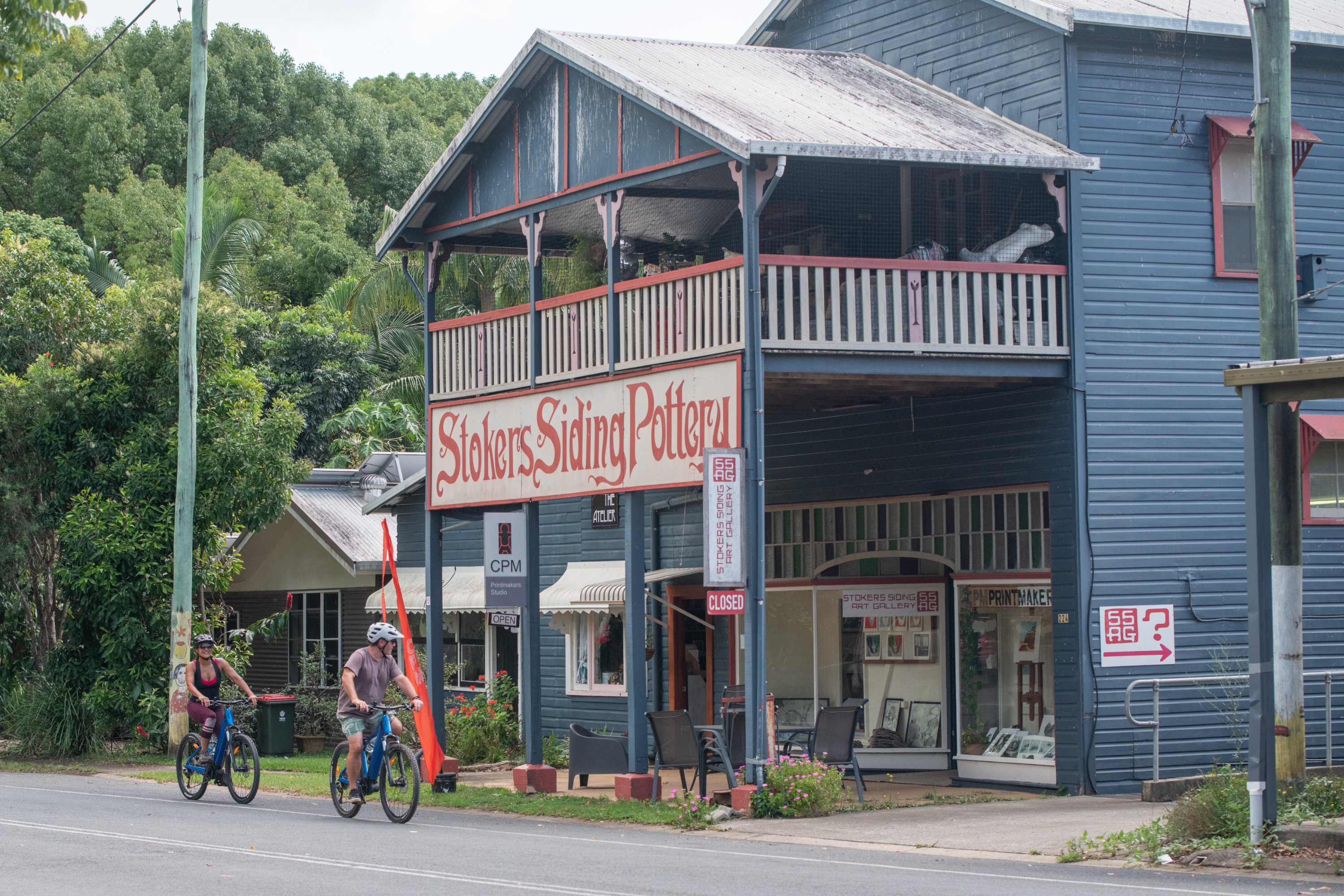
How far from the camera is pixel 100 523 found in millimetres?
22922

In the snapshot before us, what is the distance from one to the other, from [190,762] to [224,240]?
28545 mm

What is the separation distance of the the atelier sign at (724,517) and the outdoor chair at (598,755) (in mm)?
2770

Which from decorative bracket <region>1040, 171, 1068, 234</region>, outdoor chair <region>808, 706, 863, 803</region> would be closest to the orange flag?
outdoor chair <region>808, 706, 863, 803</region>

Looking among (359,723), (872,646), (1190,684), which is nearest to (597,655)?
(872,646)

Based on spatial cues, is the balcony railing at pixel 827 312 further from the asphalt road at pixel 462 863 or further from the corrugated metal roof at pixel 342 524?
the corrugated metal roof at pixel 342 524

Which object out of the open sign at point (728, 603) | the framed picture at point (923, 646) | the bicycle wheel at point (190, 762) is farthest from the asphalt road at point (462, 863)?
the framed picture at point (923, 646)

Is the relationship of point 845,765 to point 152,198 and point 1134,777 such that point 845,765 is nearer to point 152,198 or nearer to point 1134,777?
point 1134,777

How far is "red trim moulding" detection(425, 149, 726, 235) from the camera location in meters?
15.8

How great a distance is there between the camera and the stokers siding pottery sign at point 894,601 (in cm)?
1870

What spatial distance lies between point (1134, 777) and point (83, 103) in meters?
44.8

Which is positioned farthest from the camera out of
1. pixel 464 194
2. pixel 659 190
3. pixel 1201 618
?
pixel 464 194

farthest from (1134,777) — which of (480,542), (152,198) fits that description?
(152,198)

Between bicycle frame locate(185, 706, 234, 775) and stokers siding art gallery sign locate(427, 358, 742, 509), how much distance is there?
3.76 metres

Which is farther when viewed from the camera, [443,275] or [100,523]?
[443,275]
